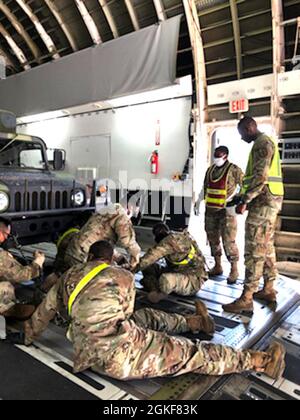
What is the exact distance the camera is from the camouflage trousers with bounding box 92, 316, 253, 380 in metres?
1.97

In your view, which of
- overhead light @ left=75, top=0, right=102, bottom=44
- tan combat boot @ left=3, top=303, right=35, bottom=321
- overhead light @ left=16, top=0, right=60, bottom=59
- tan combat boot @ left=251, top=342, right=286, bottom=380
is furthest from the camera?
overhead light @ left=16, top=0, right=60, bottom=59

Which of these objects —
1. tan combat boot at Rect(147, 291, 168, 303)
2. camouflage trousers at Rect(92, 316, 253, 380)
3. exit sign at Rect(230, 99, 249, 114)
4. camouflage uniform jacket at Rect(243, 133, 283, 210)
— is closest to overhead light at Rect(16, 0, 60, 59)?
exit sign at Rect(230, 99, 249, 114)

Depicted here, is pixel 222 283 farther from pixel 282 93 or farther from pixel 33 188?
pixel 282 93

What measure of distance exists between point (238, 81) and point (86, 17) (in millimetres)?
3913

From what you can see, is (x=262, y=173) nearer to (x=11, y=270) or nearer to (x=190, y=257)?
(x=190, y=257)

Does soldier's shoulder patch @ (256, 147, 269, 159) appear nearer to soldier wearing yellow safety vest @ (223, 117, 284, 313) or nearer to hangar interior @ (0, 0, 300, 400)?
soldier wearing yellow safety vest @ (223, 117, 284, 313)

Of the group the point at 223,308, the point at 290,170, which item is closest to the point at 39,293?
the point at 223,308

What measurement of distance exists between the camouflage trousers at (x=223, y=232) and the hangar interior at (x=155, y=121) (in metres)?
0.43

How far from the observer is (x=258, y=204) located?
3406mm

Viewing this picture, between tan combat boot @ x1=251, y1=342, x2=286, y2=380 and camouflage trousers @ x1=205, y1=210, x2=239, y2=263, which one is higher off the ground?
camouflage trousers @ x1=205, y1=210, x2=239, y2=263

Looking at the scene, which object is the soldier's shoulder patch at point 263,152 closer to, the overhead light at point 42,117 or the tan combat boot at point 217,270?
the tan combat boot at point 217,270

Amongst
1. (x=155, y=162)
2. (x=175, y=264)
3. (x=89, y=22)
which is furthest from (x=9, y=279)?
(x=89, y=22)

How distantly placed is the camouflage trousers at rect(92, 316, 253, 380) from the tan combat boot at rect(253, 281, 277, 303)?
1518mm

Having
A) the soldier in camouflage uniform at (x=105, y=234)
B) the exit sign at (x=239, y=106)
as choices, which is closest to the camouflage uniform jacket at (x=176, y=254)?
the soldier in camouflage uniform at (x=105, y=234)
